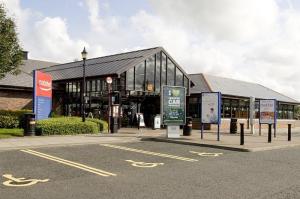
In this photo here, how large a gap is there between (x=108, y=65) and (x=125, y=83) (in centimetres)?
417

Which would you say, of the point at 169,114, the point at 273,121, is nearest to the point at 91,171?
the point at 169,114

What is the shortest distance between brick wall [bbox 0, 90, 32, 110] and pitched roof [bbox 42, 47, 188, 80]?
4.41m

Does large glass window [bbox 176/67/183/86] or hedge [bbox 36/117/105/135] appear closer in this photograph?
hedge [bbox 36/117/105/135]

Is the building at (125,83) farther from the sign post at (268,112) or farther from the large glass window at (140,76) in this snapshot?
the sign post at (268,112)

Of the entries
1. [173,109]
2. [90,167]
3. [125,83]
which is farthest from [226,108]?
[90,167]

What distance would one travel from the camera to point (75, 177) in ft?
32.5

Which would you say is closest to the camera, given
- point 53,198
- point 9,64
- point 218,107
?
point 53,198

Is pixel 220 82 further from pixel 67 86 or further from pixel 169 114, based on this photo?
pixel 169 114

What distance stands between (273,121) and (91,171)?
58.0 ft

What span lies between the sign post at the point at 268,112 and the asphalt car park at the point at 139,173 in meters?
10.2

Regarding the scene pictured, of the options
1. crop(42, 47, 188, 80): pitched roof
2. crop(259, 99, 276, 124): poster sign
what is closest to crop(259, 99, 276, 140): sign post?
crop(259, 99, 276, 124): poster sign

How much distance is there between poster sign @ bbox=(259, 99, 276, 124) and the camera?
25.9 meters

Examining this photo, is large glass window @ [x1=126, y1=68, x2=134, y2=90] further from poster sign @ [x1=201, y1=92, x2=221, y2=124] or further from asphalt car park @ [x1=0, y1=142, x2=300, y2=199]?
asphalt car park @ [x1=0, y1=142, x2=300, y2=199]

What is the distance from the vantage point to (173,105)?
22141mm
